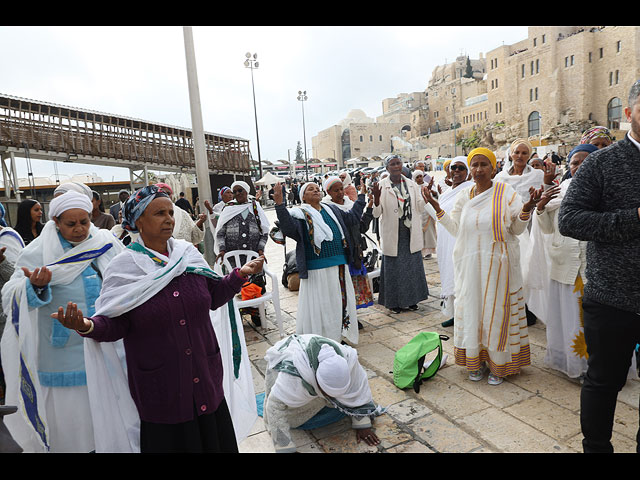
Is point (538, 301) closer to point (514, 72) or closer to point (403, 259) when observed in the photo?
point (403, 259)

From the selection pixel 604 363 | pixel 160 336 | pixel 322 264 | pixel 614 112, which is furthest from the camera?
pixel 614 112

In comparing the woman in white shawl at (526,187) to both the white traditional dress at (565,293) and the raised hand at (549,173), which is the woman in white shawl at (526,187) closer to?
the white traditional dress at (565,293)

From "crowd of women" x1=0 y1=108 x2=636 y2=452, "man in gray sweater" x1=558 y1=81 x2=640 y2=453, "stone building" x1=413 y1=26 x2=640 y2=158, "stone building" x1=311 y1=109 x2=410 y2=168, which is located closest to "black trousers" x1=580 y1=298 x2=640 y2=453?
"man in gray sweater" x1=558 y1=81 x2=640 y2=453

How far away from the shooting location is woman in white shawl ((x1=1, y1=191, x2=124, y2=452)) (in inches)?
87.3

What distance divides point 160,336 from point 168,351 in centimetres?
7

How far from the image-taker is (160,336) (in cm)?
169

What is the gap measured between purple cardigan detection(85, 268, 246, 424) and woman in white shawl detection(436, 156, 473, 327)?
3.13 metres

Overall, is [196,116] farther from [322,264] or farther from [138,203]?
[138,203]

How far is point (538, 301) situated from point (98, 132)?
59.6ft

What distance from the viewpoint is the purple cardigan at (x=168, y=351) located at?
1679 mm

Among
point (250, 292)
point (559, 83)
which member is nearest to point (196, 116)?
point (250, 292)

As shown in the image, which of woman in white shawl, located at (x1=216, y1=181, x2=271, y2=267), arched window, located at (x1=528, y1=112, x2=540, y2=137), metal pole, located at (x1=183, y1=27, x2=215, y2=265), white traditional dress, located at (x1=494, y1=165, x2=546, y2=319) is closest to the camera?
white traditional dress, located at (x1=494, y1=165, x2=546, y2=319)

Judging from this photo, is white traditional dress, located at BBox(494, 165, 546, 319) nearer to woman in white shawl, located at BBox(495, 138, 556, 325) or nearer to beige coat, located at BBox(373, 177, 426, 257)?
woman in white shawl, located at BBox(495, 138, 556, 325)
